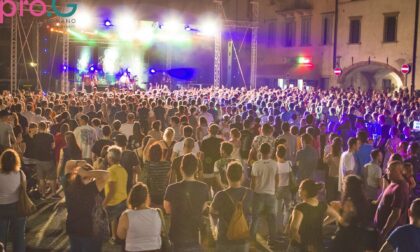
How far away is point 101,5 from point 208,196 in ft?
71.3

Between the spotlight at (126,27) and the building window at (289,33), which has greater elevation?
the building window at (289,33)

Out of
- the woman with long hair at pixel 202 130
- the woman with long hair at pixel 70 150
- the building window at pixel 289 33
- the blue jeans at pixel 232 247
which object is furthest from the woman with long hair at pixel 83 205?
the building window at pixel 289 33

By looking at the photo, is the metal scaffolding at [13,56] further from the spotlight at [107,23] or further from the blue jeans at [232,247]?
the blue jeans at [232,247]

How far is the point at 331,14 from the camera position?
34.7m

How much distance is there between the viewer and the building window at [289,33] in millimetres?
38825

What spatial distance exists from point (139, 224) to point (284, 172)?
366 cm

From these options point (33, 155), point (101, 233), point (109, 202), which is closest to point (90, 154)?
point (33, 155)

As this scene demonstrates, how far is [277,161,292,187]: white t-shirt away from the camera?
822 cm

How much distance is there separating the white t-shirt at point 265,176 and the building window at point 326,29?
94.3 feet

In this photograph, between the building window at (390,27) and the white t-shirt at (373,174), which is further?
the building window at (390,27)

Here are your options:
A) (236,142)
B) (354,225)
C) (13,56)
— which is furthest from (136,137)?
(13,56)

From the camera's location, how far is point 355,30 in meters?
33.2

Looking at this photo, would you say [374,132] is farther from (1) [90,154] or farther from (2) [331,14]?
(2) [331,14]

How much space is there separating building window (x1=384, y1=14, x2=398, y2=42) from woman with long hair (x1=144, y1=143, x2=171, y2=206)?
2589 centimetres
